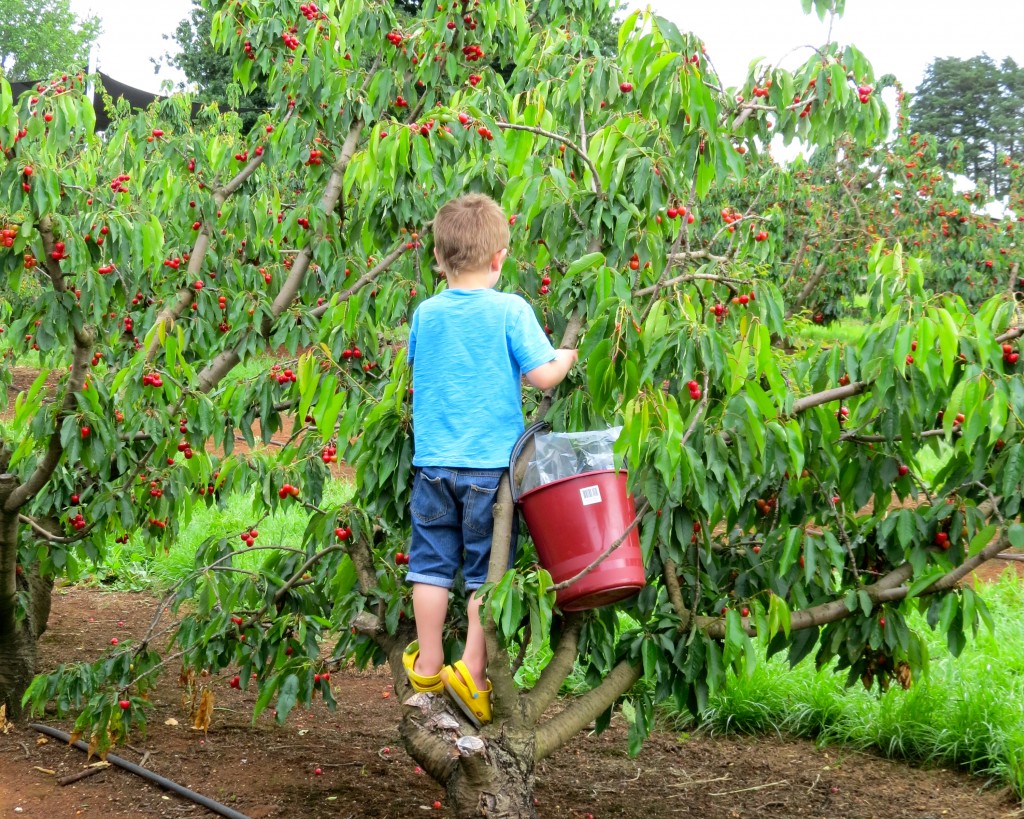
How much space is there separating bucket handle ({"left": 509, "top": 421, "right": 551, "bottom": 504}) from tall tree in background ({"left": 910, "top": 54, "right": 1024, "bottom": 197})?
3315 centimetres

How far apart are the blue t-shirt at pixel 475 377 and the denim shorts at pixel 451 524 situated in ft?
0.13

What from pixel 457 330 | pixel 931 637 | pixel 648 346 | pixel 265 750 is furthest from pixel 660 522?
pixel 931 637

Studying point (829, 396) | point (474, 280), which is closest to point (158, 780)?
point (474, 280)

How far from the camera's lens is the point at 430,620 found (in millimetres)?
2727

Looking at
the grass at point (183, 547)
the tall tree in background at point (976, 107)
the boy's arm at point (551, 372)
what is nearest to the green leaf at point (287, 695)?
the boy's arm at point (551, 372)

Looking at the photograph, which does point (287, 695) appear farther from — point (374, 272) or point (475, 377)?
point (374, 272)

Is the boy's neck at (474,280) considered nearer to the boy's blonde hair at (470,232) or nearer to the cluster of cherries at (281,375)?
the boy's blonde hair at (470,232)

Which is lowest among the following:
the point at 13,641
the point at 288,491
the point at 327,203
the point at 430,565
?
the point at 13,641

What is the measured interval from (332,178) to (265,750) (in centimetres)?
Answer: 251

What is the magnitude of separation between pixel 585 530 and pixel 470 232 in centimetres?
79

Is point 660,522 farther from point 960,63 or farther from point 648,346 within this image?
point 960,63

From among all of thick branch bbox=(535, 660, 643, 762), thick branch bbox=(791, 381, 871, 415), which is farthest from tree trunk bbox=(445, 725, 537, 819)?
thick branch bbox=(791, 381, 871, 415)

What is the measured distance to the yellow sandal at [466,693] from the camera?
264cm

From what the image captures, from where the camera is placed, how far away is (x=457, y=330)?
266 centimetres
